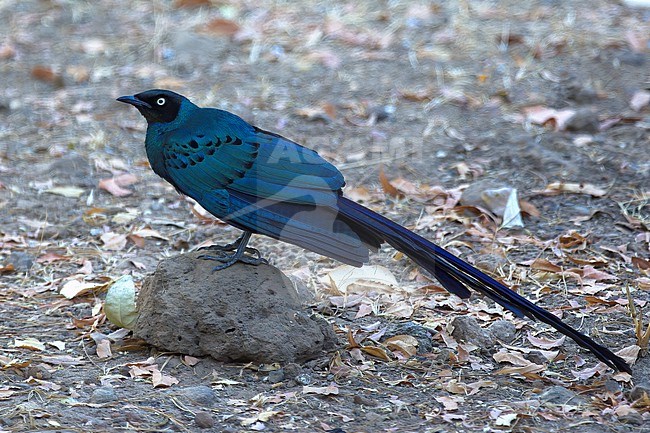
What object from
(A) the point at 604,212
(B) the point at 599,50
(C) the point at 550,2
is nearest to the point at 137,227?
(A) the point at 604,212

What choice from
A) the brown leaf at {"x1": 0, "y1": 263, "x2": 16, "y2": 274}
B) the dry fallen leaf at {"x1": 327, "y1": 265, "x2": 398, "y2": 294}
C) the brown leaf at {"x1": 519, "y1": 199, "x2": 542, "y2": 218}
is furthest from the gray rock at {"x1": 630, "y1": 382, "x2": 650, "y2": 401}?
the brown leaf at {"x1": 0, "y1": 263, "x2": 16, "y2": 274}

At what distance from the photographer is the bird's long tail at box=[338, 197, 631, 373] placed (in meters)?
3.72

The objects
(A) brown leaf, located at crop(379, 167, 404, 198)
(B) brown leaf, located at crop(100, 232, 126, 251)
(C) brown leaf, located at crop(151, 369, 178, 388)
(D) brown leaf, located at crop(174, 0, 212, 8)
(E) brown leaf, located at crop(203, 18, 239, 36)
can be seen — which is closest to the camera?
(C) brown leaf, located at crop(151, 369, 178, 388)

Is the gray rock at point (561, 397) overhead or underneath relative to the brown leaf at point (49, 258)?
overhead

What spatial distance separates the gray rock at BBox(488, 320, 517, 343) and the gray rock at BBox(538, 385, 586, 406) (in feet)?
1.92

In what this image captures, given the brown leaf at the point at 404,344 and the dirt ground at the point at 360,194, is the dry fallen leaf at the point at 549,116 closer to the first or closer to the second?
the dirt ground at the point at 360,194

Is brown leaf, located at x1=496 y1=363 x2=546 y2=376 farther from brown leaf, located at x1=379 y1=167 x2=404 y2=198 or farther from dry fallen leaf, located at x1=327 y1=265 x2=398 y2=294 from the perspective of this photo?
brown leaf, located at x1=379 y1=167 x2=404 y2=198

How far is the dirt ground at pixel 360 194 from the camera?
12.2 ft

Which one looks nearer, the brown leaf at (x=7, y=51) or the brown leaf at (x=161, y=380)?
the brown leaf at (x=161, y=380)

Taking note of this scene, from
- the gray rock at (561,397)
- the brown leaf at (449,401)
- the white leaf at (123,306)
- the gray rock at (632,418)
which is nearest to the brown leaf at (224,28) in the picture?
the white leaf at (123,306)

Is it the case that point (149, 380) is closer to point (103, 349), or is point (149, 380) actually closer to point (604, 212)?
point (103, 349)

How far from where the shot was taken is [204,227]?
5754 millimetres

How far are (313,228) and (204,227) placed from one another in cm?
188

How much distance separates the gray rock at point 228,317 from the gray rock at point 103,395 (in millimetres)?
395
